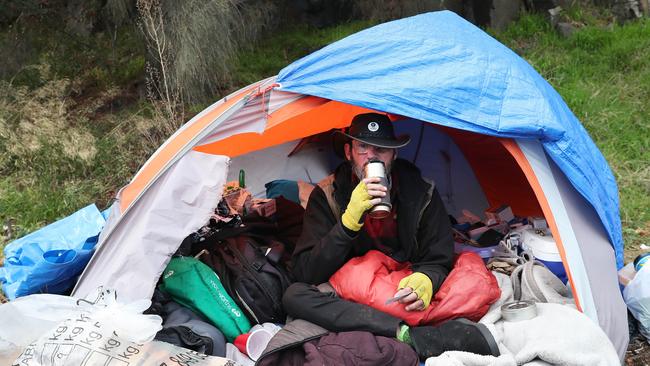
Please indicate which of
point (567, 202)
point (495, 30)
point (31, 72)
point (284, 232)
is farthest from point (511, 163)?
point (31, 72)

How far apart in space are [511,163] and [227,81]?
289 cm

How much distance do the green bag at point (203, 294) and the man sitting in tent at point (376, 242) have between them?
0.26m

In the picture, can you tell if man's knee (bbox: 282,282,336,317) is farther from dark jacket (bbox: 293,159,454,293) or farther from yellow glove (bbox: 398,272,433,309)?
yellow glove (bbox: 398,272,433,309)

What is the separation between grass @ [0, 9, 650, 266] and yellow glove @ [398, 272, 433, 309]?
1.89m

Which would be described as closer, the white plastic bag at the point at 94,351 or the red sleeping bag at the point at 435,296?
the white plastic bag at the point at 94,351

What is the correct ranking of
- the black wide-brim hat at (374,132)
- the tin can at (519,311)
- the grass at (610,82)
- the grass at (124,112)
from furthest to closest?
1. the grass at (124,112)
2. the grass at (610,82)
3. the black wide-brim hat at (374,132)
4. the tin can at (519,311)

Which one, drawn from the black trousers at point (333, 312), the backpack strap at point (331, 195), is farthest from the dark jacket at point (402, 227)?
the black trousers at point (333, 312)

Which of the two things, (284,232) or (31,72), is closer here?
(284,232)

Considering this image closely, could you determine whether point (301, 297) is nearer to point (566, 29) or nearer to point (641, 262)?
point (641, 262)

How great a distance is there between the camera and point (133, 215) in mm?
3010

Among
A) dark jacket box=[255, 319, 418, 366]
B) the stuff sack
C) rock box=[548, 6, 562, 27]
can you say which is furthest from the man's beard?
rock box=[548, 6, 562, 27]

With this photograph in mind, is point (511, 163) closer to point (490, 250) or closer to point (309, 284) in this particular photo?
point (490, 250)

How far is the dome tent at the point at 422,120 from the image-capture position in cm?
278

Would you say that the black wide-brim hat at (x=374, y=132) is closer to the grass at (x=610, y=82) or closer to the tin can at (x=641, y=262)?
the tin can at (x=641, y=262)
